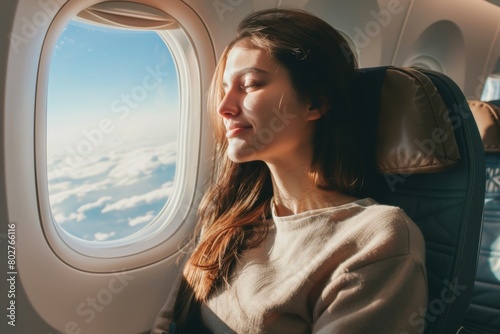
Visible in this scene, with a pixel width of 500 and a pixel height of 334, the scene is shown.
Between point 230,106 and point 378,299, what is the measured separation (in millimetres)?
729

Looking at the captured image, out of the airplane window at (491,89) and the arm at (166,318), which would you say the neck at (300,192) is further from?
the airplane window at (491,89)

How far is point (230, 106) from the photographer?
149 centimetres

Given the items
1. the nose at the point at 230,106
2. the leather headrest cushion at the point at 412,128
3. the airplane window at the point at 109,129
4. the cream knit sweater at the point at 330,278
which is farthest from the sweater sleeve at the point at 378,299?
the airplane window at the point at 109,129

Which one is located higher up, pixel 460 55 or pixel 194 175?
pixel 460 55

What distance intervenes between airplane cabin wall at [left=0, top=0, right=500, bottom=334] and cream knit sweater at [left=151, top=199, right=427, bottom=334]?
72cm

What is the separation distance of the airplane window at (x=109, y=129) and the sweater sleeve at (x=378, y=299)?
4.33 feet

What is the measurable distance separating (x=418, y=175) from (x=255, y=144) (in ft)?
1.70

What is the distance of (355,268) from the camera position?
1188 millimetres

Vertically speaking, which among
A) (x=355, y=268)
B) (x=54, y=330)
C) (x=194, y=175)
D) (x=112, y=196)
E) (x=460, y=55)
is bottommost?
(x=54, y=330)

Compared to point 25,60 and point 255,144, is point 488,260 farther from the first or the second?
point 25,60

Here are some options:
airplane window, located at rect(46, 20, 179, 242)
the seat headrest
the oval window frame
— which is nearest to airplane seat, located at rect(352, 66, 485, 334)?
the seat headrest

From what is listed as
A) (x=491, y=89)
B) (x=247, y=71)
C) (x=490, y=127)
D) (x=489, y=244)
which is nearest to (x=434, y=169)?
(x=247, y=71)

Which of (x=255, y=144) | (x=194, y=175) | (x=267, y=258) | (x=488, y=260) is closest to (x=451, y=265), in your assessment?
(x=267, y=258)

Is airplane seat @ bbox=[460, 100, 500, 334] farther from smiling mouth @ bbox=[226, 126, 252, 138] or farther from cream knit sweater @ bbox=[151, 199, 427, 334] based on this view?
smiling mouth @ bbox=[226, 126, 252, 138]
